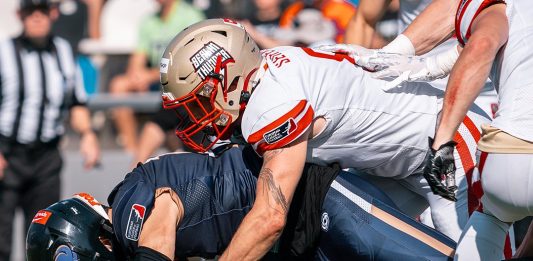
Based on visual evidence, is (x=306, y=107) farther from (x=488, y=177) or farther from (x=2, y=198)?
(x=2, y=198)

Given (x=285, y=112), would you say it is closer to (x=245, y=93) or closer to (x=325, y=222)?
(x=245, y=93)

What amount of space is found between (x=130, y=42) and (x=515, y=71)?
22.2 ft

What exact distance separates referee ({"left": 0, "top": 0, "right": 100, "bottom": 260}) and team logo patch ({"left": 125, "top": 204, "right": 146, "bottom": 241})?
3.83 m

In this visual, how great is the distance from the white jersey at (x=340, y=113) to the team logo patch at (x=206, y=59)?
17cm

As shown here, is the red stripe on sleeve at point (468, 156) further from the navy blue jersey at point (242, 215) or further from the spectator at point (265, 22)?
the spectator at point (265, 22)

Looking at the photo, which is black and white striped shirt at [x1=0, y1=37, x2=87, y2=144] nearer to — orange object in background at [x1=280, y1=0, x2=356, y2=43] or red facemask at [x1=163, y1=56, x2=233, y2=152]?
orange object in background at [x1=280, y1=0, x2=356, y2=43]

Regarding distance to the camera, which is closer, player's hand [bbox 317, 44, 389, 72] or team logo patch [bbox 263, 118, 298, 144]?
team logo patch [bbox 263, 118, 298, 144]

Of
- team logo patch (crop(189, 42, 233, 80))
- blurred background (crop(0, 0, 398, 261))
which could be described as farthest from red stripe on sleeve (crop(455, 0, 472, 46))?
blurred background (crop(0, 0, 398, 261))

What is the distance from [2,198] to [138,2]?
3.04 meters

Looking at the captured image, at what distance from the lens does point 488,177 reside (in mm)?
3516

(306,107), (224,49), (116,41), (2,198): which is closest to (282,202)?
(306,107)

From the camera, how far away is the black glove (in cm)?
356

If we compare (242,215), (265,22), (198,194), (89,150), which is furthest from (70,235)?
(265,22)

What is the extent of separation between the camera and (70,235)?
3848mm
